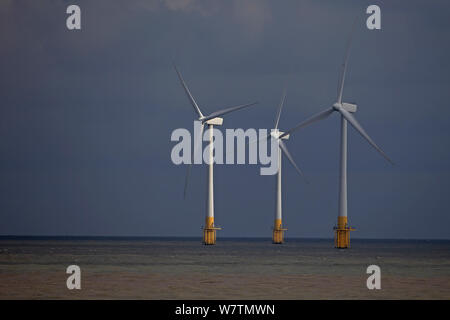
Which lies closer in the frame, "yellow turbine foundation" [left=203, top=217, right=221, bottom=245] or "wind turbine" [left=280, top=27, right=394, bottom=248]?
"wind turbine" [left=280, top=27, right=394, bottom=248]

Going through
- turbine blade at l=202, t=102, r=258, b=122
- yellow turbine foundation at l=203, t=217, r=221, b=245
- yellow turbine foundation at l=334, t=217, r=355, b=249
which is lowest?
yellow turbine foundation at l=334, t=217, r=355, b=249

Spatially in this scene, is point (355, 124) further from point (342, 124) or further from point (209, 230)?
point (209, 230)

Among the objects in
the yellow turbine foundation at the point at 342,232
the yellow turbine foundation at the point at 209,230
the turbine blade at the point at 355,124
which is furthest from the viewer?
the yellow turbine foundation at the point at 209,230

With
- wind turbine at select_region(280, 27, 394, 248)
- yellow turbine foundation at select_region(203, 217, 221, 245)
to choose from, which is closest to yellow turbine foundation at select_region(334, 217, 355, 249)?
wind turbine at select_region(280, 27, 394, 248)

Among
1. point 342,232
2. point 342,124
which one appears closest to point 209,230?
point 342,232

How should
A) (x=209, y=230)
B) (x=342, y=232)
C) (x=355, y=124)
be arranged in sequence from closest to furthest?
(x=355, y=124) < (x=342, y=232) < (x=209, y=230)

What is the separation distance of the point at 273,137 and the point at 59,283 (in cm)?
13650

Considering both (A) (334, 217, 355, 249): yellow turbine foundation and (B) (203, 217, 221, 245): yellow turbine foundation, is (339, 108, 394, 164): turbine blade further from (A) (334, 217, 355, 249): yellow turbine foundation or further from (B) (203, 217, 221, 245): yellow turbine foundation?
(B) (203, 217, 221, 245): yellow turbine foundation

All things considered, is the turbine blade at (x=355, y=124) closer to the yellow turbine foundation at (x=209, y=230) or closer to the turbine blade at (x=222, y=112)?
the turbine blade at (x=222, y=112)

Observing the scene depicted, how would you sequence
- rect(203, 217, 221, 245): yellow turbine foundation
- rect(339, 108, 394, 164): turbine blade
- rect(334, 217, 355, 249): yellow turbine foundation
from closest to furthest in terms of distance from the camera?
rect(339, 108, 394, 164): turbine blade, rect(334, 217, 355, 249): yellow turbine foundation, rect(203, 217, 221, 245): yellow turbine foundation

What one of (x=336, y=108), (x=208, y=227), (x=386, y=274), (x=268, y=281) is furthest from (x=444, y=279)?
(x=208, y=227)

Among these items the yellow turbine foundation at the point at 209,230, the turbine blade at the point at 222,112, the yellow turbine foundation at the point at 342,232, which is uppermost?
the turbine blade at the point at 222,112

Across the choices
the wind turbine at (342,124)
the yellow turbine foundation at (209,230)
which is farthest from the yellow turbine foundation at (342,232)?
the yellow turbine foundation at (209,230)
